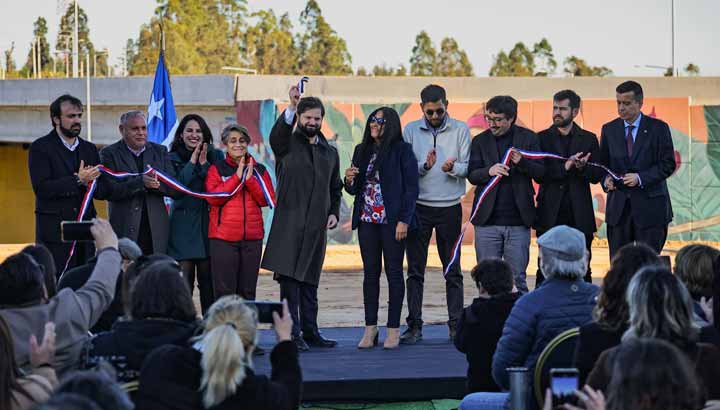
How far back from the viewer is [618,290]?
15.5 feet

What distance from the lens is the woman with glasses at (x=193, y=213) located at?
845 centimetres

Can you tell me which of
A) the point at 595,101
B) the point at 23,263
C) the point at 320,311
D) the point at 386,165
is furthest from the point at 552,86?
the point at 23,263

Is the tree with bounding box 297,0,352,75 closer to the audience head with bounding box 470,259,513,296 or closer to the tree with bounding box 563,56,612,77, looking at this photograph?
the tree with bounding box 563,56,612,77

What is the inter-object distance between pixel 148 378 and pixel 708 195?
23003 millimetres

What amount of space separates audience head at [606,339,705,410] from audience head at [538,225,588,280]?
194cm

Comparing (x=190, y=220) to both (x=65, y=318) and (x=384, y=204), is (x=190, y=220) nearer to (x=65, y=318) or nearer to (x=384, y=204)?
(x=384, y=204)

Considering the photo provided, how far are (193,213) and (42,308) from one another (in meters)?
3.64

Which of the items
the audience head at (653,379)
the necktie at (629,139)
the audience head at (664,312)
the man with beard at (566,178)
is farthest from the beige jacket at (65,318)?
the necktie at (629,139)

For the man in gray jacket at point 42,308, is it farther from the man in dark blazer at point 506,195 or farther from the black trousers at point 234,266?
the man in dark blazer at point 506,195

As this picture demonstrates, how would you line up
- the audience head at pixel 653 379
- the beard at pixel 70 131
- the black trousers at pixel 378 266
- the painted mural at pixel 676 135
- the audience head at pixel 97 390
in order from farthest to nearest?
the painted mural at pixel 676 135 → the black trousers at pixel 378 266 → the beard at pixel 70 131 → the audience head at pixel 653 379 → the audience head at pixel 97 390

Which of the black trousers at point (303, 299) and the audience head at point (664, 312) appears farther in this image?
the black trousers at point (303, 299)

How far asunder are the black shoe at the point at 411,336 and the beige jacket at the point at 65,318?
378 centimetres

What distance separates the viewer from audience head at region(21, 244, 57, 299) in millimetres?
5211

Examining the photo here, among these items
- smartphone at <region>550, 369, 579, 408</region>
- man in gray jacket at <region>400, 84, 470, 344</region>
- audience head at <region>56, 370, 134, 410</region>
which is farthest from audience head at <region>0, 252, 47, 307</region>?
man in gray jacket at <region>400, 84, 470, 344</region>
